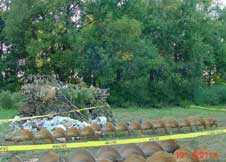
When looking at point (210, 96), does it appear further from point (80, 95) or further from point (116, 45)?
point (80, 95)

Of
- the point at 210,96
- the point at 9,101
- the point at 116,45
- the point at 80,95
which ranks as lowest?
the point at 210,96

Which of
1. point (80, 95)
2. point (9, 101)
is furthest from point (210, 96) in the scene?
point (80, 95)

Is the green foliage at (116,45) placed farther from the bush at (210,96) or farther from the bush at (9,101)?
the bush at (9,101)

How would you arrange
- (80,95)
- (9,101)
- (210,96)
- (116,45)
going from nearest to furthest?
1. (80,95)
2. (9,101)
3. (116,45)
4. (210,96)

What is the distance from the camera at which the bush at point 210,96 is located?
3059 cm

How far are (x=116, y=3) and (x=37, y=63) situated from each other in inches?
209

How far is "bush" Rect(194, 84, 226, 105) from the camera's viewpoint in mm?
30594

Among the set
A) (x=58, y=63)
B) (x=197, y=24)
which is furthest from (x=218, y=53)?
(x=58, y=63)

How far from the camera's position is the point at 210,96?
3098cm

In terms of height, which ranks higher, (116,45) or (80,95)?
(116,45)

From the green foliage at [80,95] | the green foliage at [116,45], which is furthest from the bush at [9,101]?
the green foliage at [80,95]

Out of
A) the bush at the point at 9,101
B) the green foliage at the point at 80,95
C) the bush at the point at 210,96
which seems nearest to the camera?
the green foliage at the point at 80,95

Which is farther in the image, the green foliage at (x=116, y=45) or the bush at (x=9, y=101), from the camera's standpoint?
the green foliage at (x=116, y=45)

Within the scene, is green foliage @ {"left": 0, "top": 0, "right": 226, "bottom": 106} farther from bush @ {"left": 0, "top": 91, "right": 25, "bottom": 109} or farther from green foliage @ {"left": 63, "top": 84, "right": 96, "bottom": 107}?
green foliage @ {"left": 63, "top": 84, "right": 96, "bottom": 107}
